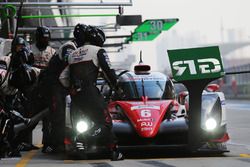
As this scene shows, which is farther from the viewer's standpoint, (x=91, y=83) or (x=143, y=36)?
(x=143, y=36)

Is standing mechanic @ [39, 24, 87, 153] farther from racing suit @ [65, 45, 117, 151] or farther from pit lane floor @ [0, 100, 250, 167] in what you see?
racing suit @ [65, 45, 117, 151]

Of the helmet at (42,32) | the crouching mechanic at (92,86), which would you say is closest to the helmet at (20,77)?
the crouching mechanic at (92,86)

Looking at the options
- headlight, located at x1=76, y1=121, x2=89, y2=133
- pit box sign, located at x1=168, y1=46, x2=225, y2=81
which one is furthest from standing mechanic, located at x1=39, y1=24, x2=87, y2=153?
pit box sign, located at x1=168, y1=46, x2=225, y2=81

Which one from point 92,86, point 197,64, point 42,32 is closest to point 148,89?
point 197,64

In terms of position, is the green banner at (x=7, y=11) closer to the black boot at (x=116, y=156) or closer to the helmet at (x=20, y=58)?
the helmet at (x=20, y=58)

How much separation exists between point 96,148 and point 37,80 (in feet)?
6.93

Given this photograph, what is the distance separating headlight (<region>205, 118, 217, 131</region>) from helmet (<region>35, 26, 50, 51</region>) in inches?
127

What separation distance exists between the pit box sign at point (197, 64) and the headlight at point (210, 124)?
567 millimetres

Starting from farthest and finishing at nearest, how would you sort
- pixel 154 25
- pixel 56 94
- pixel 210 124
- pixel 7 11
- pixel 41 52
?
pixel 154 25
pixel 7 11
pixel 41 52
pixel 56 94
pixel 210 124

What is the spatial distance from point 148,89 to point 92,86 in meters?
1.28

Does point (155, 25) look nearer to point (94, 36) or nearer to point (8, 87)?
point (8, 87)

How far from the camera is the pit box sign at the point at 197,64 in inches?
362

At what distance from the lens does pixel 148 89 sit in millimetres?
9867

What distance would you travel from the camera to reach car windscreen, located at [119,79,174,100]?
977cm
